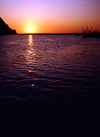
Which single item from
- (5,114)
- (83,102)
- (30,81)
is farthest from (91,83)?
(5,114)

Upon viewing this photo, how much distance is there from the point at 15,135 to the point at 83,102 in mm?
5005

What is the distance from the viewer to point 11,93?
1020 centimetres

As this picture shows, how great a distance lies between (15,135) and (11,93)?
4.63 metres

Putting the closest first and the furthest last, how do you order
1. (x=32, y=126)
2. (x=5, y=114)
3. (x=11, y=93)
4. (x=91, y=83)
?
(x=32, y=126) < (x=5, y=114) < (x=11, y=93) < (x=91, y=83)

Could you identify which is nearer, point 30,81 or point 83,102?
point 83,102

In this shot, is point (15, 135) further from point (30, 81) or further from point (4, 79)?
point (4, 79)

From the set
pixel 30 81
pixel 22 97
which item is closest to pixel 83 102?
pixel 22 97

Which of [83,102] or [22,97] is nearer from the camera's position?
[83,102]

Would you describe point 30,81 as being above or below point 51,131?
above

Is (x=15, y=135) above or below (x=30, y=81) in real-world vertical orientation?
below

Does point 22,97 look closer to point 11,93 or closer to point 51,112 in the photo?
point 11,93

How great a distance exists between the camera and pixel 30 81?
12875 mm

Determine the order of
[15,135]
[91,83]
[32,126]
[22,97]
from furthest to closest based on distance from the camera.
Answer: [91,83], [22,97], [32,126], [15,135]

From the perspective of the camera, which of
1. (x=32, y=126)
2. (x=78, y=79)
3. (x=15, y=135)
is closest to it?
(x=15, y=135)
